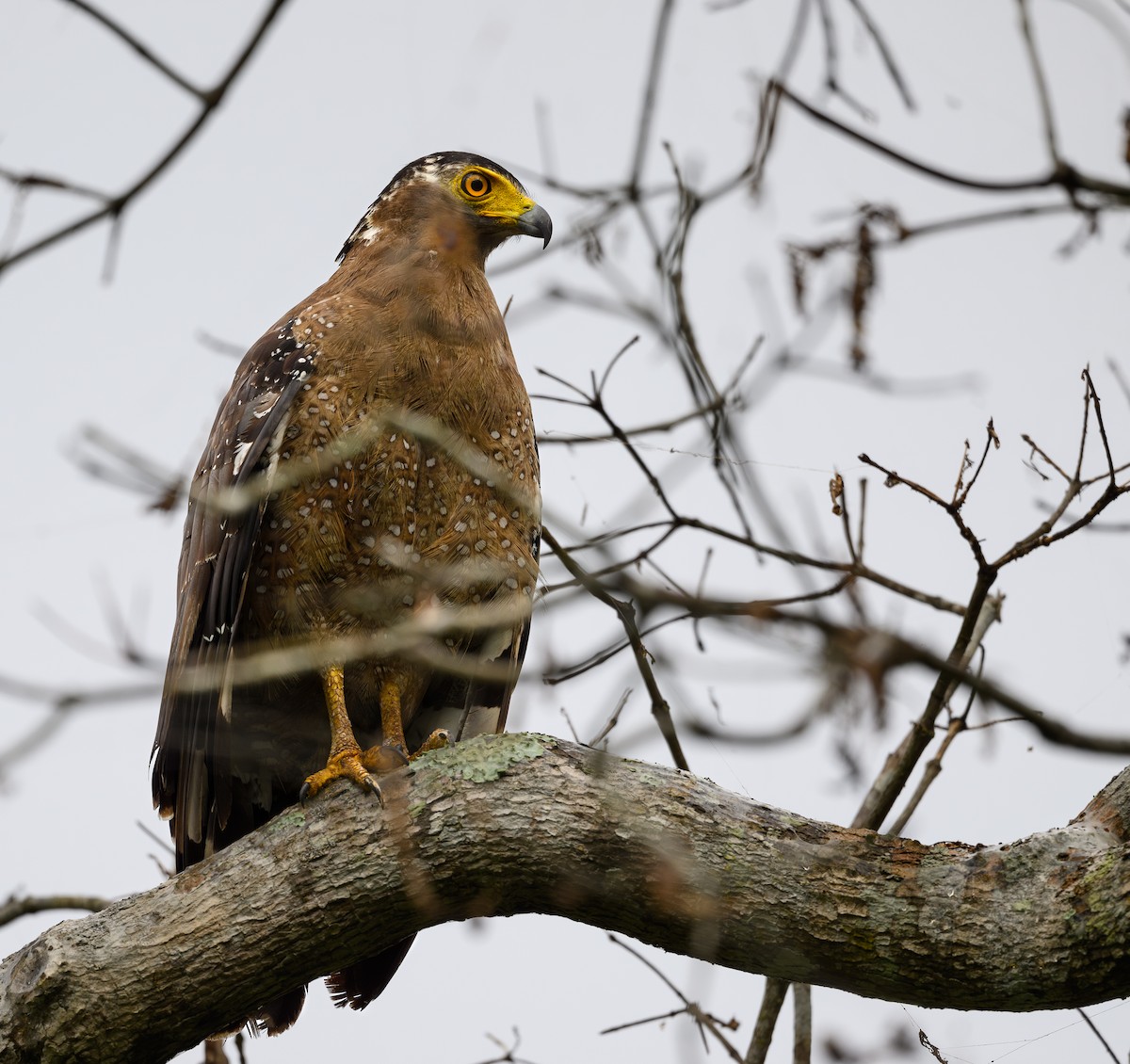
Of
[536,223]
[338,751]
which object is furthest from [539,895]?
[536,223]

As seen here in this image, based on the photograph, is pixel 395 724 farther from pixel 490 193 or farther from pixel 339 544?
pixel 490 193

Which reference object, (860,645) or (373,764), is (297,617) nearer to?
A: (373,764)

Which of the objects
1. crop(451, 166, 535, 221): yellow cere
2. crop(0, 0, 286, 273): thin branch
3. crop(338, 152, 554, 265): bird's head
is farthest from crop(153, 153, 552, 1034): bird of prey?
crop(0, 0, 286, 273): thin branch

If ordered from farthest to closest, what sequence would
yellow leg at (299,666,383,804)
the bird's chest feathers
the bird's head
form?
the bird's head < the bird's chest feathers < yellow leg at (299,666,383,804)

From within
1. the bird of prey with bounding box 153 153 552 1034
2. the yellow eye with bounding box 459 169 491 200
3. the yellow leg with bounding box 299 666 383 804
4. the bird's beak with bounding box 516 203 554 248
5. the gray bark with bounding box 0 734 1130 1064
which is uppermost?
the yellow eye with bounding box 459 169 491 200

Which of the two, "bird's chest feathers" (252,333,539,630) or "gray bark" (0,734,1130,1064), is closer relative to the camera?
"gray bark" (0,734,1130,1064)

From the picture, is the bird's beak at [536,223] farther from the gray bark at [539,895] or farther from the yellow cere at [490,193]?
the gray bark at [539,895]

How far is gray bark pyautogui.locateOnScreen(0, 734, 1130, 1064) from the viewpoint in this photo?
3387mm

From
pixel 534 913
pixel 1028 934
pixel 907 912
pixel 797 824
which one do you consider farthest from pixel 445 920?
pixel 1028 934

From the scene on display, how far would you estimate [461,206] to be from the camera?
17.5ft

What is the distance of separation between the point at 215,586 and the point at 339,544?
1.50ft

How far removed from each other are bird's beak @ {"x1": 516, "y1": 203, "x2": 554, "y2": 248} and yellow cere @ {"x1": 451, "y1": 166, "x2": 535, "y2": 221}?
0.02m

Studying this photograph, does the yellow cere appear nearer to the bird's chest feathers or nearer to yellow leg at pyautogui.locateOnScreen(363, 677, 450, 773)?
the bird's chest feathers

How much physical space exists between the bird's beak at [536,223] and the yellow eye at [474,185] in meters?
0.19
